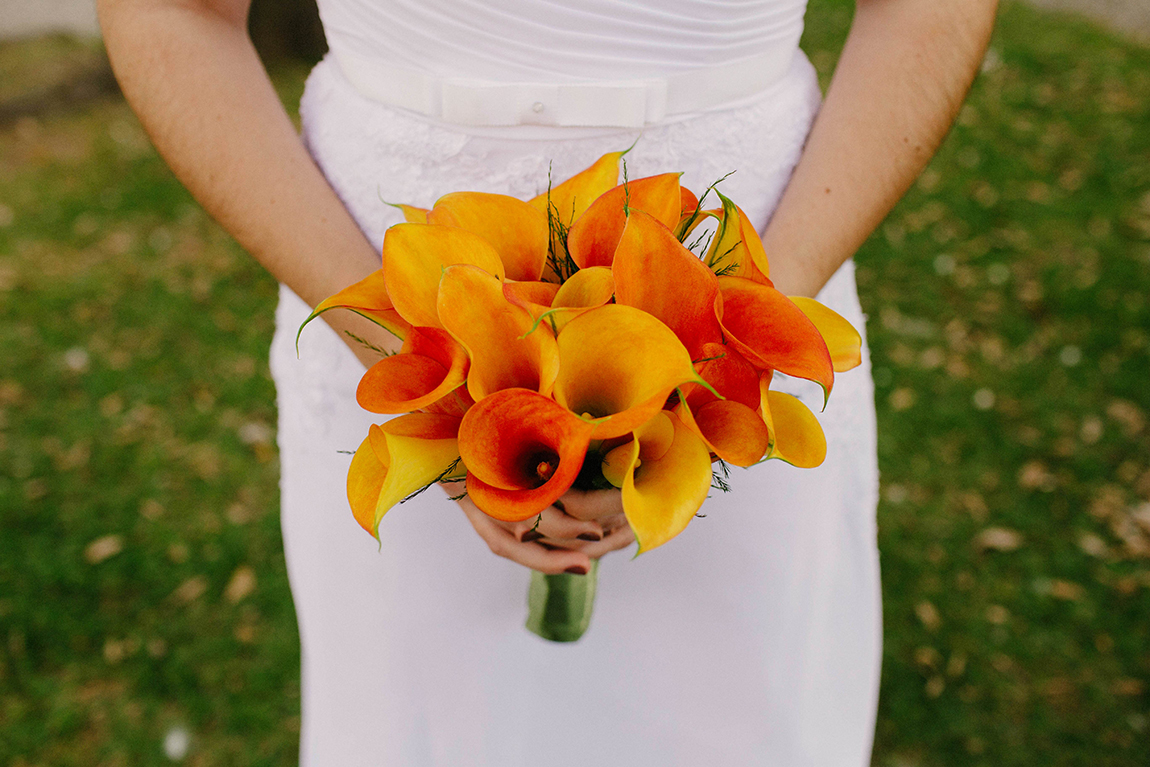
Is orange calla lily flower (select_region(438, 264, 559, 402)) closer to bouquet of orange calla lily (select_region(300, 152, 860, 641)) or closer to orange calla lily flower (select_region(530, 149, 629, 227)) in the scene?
bouquet of orange calla lily (select_region(300, 152, 860, 641))

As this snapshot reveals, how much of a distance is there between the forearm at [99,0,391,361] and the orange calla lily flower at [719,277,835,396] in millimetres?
644

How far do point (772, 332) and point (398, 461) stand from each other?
412mm

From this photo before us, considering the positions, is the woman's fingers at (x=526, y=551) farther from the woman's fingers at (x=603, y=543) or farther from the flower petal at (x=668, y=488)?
the flower petal at (x=668, y=488)

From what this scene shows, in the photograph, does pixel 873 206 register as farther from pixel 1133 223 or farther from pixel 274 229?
pixel 1133 223

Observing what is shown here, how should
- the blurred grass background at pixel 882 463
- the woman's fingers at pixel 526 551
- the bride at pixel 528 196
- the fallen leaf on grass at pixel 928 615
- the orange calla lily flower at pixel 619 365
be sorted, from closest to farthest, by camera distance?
1. the orange calla lily flower at pixel 619 365
2. the woman's fingers at pixel 526 551
3. the bride at pixel 528 196
4. the blurred grass background at pixel 882 463
5. the fallen leaf on grass at pixel 928 615

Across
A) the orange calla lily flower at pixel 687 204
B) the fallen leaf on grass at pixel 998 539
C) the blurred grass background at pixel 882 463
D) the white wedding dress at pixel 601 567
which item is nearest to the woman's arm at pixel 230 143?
the white wedding dress at pixel 601 567

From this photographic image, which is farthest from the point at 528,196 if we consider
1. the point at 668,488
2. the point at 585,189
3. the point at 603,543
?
the point at 668,488

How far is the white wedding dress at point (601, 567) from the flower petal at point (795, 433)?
575mm

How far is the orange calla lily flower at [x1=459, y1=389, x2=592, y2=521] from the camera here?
29.9 inches

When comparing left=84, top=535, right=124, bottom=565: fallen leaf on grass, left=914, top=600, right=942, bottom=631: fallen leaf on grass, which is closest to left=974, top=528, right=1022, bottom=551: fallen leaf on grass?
left=914, top=600, right=942, bottom=631: fallen leaf on grass

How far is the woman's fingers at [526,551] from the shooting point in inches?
45.3

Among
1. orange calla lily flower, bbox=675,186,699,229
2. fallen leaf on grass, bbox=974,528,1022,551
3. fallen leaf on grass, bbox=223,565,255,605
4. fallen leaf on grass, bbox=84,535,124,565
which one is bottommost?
fallen leaf on grass, bbox=84,535,124,565

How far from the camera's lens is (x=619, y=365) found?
84 centimetres

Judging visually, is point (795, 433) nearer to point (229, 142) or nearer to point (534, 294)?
point (534, 294)
